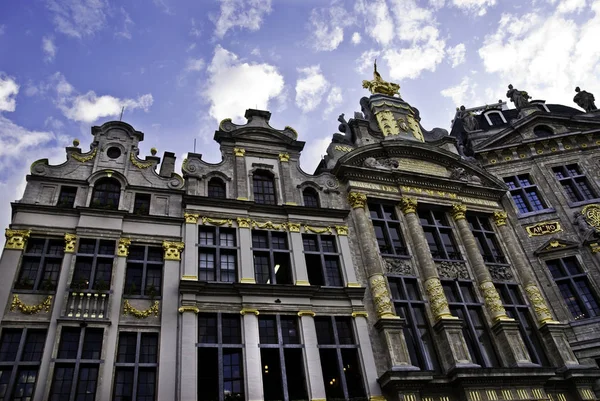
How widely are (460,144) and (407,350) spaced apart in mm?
16752

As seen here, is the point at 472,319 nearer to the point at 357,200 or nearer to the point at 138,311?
the point at 357,200

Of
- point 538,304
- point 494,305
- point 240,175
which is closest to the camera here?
point 494,305

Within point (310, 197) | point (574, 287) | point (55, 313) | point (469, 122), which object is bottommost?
point (55, 313)

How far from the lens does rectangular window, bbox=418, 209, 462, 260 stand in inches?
913

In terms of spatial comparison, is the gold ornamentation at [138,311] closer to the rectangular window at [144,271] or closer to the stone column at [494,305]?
the rectangular window at [144,271]

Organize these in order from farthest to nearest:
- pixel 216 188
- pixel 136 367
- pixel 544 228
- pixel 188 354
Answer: pixel 544 228
pixel 216 188
pixel 188 354
pixel 136 367

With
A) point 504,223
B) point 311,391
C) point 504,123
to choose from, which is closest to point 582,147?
point 504,123

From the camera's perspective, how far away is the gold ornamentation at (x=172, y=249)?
1836 centimetres

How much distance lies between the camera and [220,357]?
16391mm

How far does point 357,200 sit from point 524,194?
1061 centimetres

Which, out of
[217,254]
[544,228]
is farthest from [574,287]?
[217,254]

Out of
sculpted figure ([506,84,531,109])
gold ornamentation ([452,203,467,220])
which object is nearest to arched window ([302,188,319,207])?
gold ornamentation ([452,203,467,220])

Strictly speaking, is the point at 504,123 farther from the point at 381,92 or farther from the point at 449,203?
the point at 449,203

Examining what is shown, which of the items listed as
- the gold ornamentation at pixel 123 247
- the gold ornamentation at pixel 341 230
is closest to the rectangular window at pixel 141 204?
the gold ornamentation at pixel 123 247
